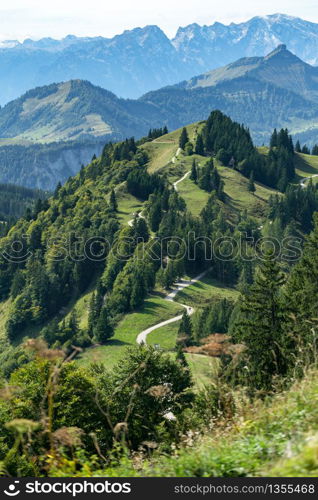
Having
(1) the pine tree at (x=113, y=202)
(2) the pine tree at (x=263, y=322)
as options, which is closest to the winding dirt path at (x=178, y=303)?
(1) the pine tree at (x=113, y=202)

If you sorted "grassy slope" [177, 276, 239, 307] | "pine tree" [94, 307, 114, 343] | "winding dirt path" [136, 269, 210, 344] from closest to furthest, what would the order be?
1. "winding dirt path" [136, 269, 210, 344]
2. "pine tree" [94, 307, 114, 343]
3. "grassy slope" [177, 276, 239, 307]

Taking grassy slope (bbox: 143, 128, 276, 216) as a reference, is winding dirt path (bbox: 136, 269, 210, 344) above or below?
below

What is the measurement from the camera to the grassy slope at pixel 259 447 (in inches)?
372

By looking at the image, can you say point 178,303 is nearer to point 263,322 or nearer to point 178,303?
point 178,303

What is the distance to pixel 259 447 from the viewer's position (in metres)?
10.6

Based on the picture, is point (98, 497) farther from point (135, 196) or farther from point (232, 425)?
point (135, 196)

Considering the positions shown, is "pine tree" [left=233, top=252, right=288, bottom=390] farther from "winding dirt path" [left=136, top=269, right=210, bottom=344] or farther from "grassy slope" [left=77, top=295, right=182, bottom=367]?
"grassy slope" [left=77, top=295, right=182, bottom=367]

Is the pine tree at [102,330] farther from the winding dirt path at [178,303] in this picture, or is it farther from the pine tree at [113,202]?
the pine tree at [113,202]

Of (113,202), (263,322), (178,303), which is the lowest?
(178,303)

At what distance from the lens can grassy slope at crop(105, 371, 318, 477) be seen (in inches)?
372

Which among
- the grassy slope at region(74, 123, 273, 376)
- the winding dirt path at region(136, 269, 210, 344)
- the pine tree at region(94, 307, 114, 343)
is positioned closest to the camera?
the grassy slope at region(74, 123, 273, 376)

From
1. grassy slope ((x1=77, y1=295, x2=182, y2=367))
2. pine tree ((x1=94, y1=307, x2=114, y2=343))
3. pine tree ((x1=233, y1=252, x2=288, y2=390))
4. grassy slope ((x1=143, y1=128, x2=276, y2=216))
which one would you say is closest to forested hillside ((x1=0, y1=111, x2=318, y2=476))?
pine tree ((x1=233, y1=252, x2=288, y2=390))

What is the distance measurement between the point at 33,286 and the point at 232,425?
13714cm

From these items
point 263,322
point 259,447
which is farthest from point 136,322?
point 259,447
